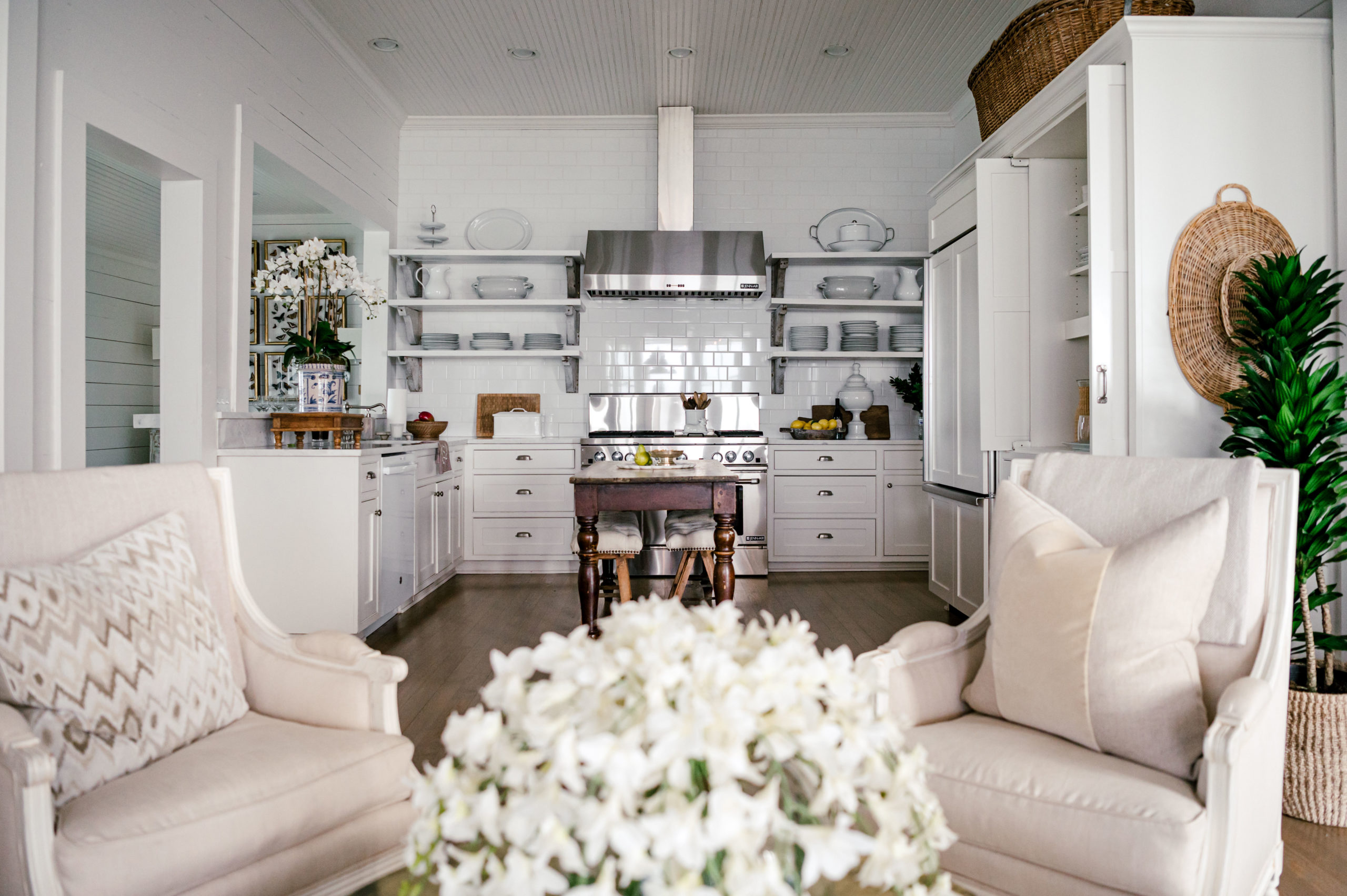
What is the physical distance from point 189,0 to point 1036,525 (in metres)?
3.81

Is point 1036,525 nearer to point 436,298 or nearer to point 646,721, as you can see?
point 646,721

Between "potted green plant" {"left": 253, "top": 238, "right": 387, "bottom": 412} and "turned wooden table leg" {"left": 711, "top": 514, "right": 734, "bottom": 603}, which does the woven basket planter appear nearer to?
"turned wooden table leg" {"left": 711, "top": 514, "right": 734, "bottom": 603}

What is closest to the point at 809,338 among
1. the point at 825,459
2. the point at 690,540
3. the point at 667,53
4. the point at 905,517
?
the point at 825,459

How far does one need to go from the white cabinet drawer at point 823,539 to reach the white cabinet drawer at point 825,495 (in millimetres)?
70

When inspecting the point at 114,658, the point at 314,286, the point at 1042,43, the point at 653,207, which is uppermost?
the point at 653,207

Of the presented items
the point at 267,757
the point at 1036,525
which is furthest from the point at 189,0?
the point at 1036,525

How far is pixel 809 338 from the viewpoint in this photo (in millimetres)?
5863

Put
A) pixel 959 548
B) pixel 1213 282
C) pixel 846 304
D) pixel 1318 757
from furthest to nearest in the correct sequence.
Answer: pixel 846 304
pixel 959 548
pixel 1213 282
pixel 1318 757

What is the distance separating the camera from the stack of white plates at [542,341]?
5.81m

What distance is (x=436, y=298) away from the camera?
582 centimetres

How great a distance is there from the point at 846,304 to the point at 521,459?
2.44 metres

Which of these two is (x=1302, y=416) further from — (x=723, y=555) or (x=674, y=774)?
(x=674, y=774)

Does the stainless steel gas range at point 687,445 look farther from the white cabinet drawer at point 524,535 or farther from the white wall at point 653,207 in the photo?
the white cabinet drawer at point 524,535

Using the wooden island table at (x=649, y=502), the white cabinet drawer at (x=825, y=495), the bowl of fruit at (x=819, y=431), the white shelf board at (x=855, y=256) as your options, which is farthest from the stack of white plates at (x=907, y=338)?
the wooden island table at (x=649, y=502)
